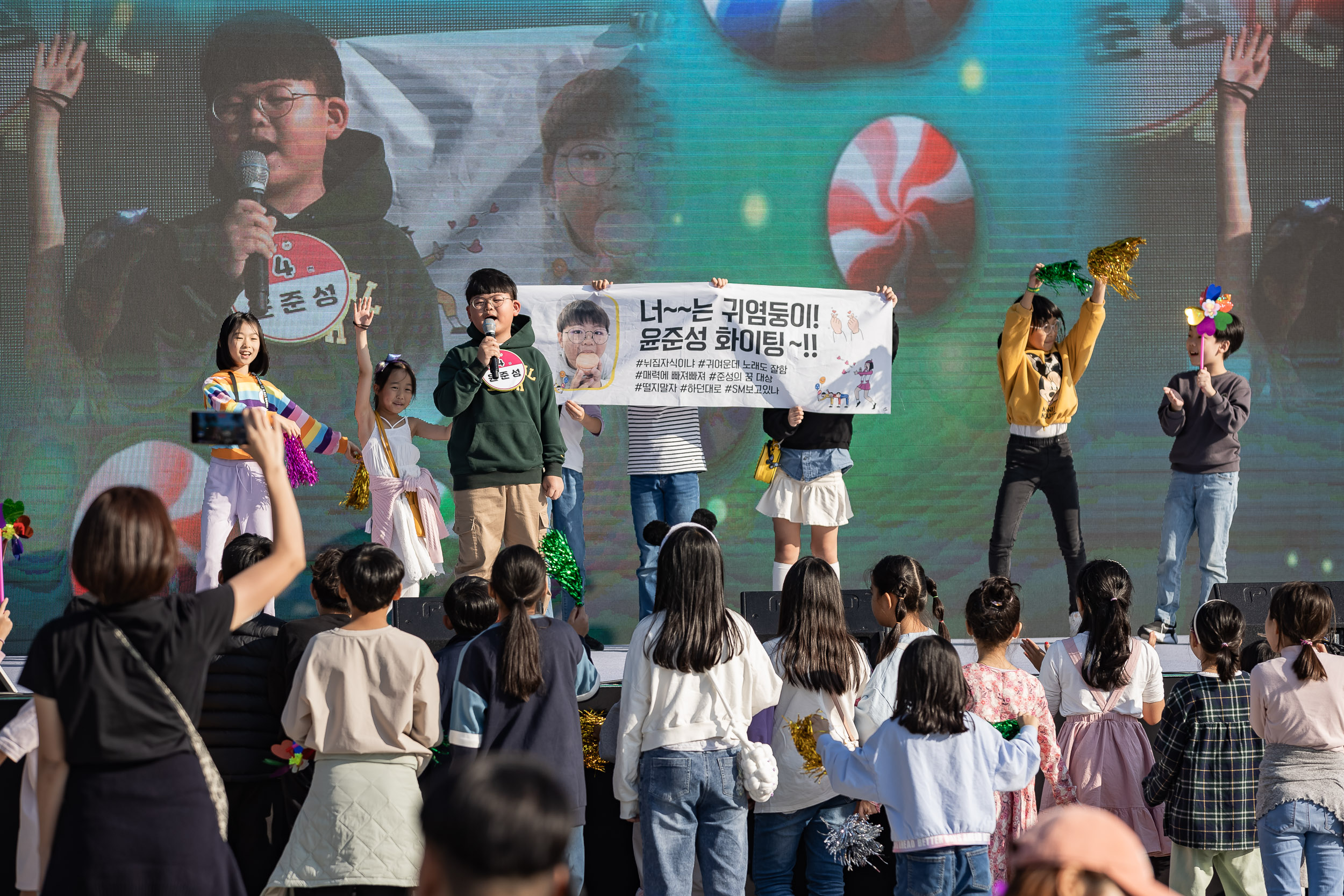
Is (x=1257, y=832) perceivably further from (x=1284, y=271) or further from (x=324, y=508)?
(x=324, y=508)

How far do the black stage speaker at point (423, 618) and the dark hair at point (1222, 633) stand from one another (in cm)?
257

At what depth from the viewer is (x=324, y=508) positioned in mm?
7102

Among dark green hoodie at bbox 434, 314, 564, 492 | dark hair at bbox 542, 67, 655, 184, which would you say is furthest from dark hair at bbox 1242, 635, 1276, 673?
dark hair at bbox 542, 67, 655, 184

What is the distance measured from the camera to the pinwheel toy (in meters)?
5.64

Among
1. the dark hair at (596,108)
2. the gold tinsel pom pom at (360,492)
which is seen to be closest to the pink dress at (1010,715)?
the gold tinsel pom pom at (360,492)

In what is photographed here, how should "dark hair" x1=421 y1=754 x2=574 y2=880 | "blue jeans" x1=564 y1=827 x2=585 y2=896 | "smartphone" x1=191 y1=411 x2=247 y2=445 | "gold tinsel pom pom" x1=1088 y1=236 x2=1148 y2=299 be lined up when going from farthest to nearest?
"gold tinsel pom pom" x1=1088 y1=236 x2=1148 y2=299, "blue jeans" x1=564 y1=827 x2=585 y2=896, "smartphone" x1=191 y1=411 x2=247 y2=445, "dark hair" x1=421 y1=754 x2=574 y2=880

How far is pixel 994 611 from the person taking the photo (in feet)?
11.7

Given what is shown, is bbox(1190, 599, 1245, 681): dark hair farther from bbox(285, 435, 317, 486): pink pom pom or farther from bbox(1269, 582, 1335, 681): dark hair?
bbox(285, 435, 317, 486): pink pom pom

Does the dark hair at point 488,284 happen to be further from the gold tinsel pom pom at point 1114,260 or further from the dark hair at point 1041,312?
the gold tinsel pom pom at point 1114,260

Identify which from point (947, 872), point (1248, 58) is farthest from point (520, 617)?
point (1248, 58)

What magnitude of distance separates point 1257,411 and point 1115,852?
6.23 m

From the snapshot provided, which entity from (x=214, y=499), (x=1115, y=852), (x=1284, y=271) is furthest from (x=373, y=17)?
(x=1115, y=852)

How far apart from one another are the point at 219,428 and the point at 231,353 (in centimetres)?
315

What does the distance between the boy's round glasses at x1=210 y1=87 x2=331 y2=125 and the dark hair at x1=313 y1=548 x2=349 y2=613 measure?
4.38 meters
